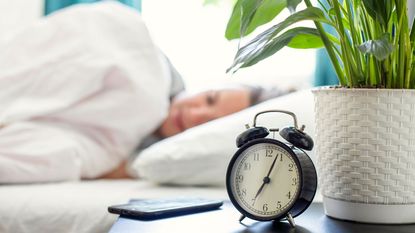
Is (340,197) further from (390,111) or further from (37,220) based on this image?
(37,220)

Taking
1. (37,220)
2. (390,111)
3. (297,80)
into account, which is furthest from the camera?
(297,80)

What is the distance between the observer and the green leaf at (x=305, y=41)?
100cm

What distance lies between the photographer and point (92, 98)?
1.64 meters

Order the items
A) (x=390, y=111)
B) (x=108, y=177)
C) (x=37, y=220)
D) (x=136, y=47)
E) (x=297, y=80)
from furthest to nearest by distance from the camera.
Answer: (x=297, y=80), (x=136, y=47), (x=108, y=177), (x=37, y=220), (x=390, y=111)

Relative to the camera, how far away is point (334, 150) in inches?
36.5

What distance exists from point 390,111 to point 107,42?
1.02 meters

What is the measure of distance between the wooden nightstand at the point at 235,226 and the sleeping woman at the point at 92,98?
0.63 m

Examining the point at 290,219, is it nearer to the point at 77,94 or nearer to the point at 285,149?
the point at 285,149

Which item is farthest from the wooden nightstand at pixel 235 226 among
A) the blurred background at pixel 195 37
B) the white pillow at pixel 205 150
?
the blurred background at pixel 195 37

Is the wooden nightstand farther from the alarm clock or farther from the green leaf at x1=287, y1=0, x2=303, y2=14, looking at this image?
the green leaf at x1=287, y1=0, x2=303, y2=14

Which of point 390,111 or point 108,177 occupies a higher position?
point 390,111

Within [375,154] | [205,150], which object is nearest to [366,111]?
[375,154]

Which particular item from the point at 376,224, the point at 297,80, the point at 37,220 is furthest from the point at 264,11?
the point at 297,80

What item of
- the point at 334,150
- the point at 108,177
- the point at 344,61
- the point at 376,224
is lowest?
the point at 108,177
